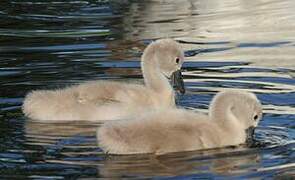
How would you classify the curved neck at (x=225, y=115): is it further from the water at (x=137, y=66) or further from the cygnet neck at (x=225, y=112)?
the water at (x=137, y=66)

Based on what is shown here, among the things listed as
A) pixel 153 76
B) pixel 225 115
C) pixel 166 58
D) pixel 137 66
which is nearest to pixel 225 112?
pixel 225 115

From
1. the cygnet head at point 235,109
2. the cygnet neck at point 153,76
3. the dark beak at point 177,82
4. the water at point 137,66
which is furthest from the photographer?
the dark beak at point 177,82

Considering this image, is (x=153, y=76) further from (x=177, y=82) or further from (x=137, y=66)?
(x=137, y=66)

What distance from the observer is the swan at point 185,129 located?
8117mm

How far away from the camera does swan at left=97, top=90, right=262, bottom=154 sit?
8.12 metres

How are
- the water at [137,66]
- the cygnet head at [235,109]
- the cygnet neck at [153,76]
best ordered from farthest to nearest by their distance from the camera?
the cygnet neck at [153,76] → the cygnet head at [235,109] → the water at [137,66]

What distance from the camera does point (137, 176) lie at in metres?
7.66

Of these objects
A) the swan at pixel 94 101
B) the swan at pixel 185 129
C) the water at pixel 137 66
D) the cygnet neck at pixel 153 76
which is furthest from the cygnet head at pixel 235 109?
the cygnet neck at pixel 153 76

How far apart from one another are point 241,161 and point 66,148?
1403 mm

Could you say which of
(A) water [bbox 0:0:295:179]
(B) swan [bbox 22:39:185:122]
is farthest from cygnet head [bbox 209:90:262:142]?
(B) swan [bbox 22:39:185:122]

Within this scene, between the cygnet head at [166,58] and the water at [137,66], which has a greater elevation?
the cygnet head at [166,58]

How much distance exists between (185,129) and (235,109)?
1.51 ft

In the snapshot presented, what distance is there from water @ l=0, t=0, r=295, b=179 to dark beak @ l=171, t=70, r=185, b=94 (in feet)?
0.64

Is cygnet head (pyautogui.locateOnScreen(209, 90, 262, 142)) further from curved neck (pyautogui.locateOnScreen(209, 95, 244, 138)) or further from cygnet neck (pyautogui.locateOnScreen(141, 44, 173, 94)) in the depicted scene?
cygnet neck (pyautogui.locateOnScreen(141, 44, 173, 94))
